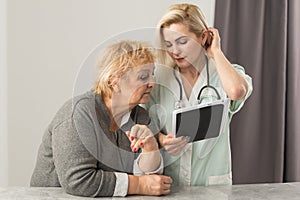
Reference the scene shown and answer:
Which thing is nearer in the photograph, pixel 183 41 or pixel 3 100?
pixel 183 41

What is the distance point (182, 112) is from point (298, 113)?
1.16 metres

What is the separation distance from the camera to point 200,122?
1.41m

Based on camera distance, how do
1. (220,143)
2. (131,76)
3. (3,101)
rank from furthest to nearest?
(3,101) < (220,143) < (131,76)

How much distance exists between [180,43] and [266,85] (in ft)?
3.43

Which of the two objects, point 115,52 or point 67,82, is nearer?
point 115,52

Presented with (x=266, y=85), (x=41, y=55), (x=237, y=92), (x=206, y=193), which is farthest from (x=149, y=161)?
(x=266, y=85)

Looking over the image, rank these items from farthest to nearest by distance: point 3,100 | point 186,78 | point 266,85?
point 266,85 → point 3,100 → point 186,78

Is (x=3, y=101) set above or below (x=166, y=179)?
above

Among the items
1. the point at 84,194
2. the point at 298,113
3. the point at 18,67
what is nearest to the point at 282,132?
the point at 298,113

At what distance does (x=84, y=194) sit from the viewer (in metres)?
1.37

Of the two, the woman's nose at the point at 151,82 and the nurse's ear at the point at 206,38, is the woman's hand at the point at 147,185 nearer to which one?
the woman's nose at the point at 151,82

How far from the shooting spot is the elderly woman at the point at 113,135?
1.36 metres

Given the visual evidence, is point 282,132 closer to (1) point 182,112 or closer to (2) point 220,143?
(2) point 220,143

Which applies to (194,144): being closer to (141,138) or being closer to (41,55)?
(141,138)
